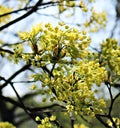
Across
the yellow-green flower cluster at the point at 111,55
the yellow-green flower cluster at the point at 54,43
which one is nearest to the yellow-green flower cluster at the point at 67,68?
the yellow-green flower cluster at the point at 54,43

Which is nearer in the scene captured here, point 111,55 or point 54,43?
point 54,43

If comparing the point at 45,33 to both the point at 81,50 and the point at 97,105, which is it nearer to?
the point at 81,50

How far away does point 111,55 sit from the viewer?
3904 mm

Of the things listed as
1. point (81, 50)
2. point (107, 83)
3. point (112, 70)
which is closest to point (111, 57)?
point (112, 70)

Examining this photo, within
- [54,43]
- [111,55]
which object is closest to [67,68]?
[54,43]

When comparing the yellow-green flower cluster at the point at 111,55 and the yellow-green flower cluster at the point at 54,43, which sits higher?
the yellow-green flower cluster at the point at 54,43

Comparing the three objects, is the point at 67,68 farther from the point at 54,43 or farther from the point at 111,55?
the point at 111,55

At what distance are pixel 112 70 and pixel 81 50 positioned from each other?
2.81 feet

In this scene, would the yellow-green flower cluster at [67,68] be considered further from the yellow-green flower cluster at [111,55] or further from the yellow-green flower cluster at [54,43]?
the yellow-green flower cluster at [111,55]

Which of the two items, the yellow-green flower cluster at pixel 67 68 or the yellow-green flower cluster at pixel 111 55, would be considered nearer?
the yellow-green flower cluster at pixel 67 68

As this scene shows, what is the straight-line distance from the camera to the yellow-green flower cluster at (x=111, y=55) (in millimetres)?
3643

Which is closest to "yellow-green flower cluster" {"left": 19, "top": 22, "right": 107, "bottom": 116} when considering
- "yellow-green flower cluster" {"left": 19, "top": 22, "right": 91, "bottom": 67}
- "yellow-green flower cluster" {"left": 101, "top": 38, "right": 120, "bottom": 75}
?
"yellow-green flower cluster" {"left": 19, "top": 22, "right": 91, "bottom": 67}

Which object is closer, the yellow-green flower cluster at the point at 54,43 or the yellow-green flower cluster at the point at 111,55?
the yellow-green flower cluster at the point at 54,43

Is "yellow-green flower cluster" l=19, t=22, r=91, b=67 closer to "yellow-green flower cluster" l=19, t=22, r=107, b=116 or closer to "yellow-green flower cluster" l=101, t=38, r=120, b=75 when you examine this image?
"yellow-green flower cluster" l=19, t=22, r=107, b=116
